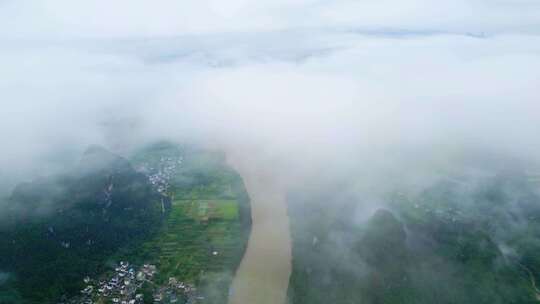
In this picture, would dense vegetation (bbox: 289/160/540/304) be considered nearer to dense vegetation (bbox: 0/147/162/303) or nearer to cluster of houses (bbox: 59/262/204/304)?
cluster of houses (bbox: 59/262/204/304)

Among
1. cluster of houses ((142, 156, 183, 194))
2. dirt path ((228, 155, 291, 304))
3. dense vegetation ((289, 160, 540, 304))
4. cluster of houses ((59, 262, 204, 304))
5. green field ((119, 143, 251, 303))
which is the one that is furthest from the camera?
cluster of houses ((142, 156, 183, 194))

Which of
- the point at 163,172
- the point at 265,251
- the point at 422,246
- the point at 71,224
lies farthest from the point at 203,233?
the point at 422,246

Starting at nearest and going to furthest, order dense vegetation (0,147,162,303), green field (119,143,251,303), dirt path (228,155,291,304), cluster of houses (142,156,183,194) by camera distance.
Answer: dirt path (228,155,291,304), dense vegetation (0,147,162,303), green field (119,143,251,303), cluster of houses (142,156,183,194)

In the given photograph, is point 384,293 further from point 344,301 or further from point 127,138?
point 127,138

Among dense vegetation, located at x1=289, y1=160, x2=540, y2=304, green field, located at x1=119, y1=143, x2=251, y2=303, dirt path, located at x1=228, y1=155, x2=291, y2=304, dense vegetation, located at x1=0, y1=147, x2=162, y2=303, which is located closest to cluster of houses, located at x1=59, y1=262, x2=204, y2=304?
green field, located at x1=119, y1=143, x2=251, y2=303

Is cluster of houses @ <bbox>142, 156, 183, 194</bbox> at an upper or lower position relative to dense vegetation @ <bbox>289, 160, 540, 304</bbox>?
lower

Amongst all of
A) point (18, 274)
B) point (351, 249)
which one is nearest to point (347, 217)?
point (351, 249)
